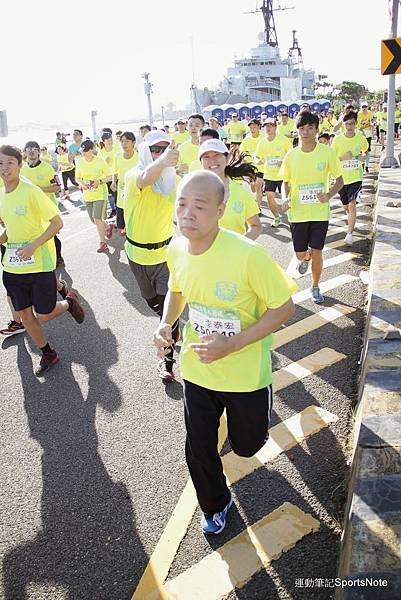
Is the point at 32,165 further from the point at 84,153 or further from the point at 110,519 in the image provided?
the point at 110,519

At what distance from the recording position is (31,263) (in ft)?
15.2

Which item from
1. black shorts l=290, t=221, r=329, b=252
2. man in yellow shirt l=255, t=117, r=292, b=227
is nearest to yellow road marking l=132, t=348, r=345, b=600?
black shorts l=290, t=221, r=329, b=252

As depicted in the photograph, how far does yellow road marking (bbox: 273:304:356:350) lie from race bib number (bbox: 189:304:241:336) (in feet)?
8.65

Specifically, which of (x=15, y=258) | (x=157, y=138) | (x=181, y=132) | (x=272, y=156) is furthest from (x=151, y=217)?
(x=181, y=132)

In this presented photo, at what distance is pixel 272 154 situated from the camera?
33.7 ft

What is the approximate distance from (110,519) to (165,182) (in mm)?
2545

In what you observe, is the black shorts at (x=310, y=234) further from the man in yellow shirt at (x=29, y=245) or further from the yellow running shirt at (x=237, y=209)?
the man in yellow shirt at (x=29, y=245)

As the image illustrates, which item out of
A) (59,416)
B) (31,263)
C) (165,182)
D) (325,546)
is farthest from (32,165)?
(325,546)

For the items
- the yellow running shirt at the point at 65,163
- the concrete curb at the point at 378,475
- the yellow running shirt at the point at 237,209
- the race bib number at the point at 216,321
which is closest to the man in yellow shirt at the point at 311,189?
the concrete curb at the point at 378,475

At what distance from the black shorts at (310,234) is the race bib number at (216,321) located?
363 cm

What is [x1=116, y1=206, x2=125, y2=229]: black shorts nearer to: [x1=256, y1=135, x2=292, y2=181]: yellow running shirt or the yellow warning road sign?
[x1=256, y1=135, x2=292, y2=181]: yellow running shirt

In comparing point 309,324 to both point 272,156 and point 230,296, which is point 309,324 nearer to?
point 230,296

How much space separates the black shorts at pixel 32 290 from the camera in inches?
186

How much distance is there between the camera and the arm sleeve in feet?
7.43
